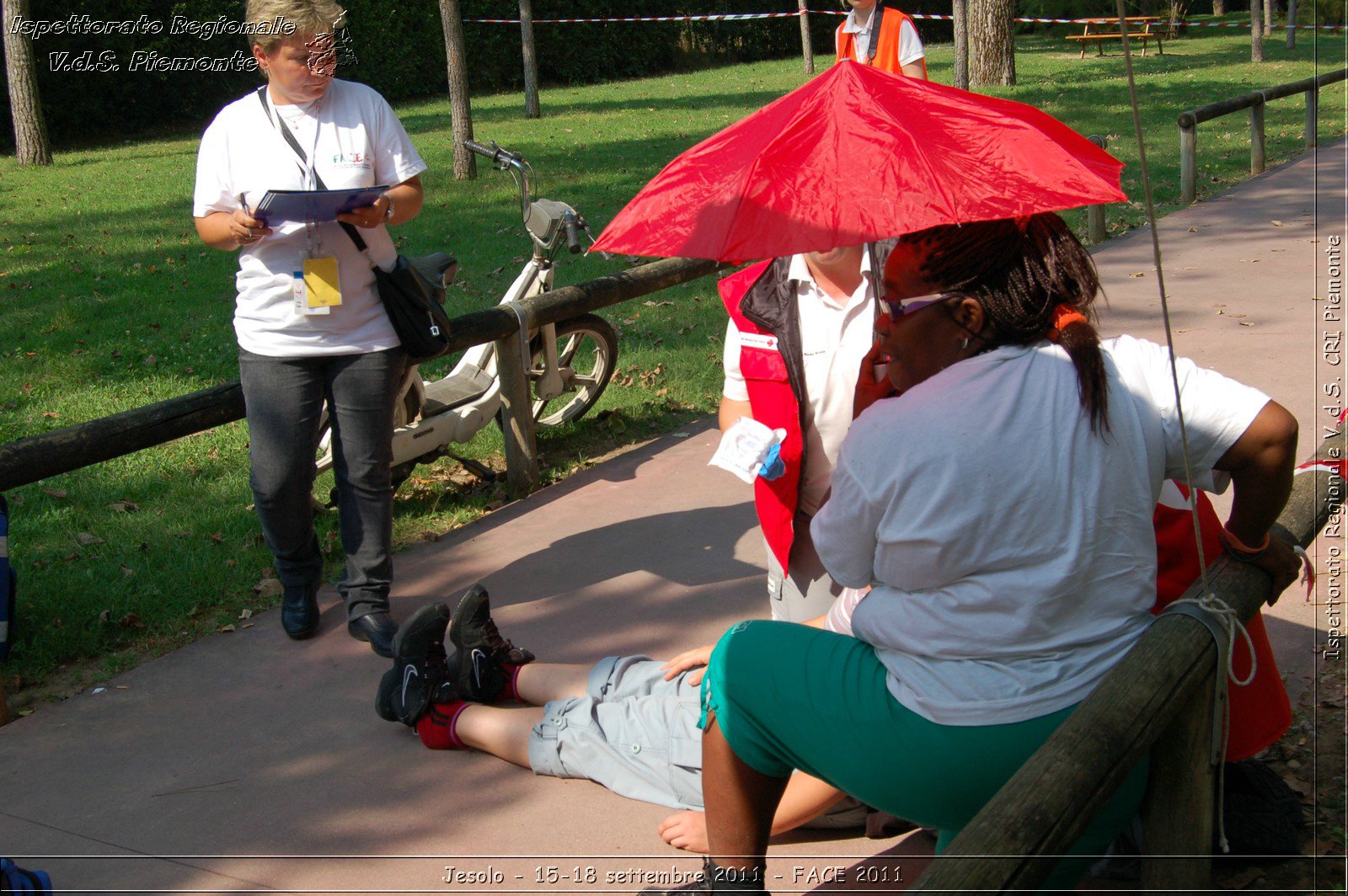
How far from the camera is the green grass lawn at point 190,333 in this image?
4.71m

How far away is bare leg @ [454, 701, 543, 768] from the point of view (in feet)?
11.2

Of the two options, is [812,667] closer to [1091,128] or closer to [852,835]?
[852,835]

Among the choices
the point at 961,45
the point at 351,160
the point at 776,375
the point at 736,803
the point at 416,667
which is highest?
the point at 961,45

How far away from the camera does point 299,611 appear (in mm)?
4277

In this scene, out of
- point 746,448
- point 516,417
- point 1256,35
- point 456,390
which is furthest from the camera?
point 1256,35

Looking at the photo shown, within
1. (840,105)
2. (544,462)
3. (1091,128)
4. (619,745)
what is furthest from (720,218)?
(1091,128)

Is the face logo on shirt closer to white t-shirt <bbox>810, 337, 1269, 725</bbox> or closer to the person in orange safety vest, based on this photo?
white t-shirt <bbox>810, 337, 1269, 725</bbox>

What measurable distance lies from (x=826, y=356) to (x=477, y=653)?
141 centimetres

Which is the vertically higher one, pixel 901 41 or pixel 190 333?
pixel 901 41

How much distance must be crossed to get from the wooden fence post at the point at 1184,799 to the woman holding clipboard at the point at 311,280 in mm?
2630

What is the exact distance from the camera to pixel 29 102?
16.5m

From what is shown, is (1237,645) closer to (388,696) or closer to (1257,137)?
(388,696)

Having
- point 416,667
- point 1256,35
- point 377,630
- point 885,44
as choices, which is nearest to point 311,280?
point 377,630

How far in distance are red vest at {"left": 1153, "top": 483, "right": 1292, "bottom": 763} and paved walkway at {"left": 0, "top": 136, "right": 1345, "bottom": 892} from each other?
0.83 metres
